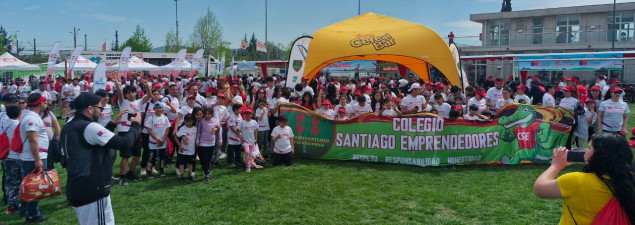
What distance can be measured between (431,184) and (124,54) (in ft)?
52.7

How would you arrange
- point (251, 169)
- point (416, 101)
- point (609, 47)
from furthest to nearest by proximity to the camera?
1. point (609, 47)
2. point (416, 101)
3. point (251, 169)

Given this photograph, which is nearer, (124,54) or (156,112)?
(156,112)

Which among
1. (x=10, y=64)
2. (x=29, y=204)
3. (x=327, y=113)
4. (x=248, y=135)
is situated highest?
(x=10, y=64)

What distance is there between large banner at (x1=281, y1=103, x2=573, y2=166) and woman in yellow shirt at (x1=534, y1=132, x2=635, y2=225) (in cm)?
628

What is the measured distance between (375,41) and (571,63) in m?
13.1

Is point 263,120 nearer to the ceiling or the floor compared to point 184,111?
nearer to the floor

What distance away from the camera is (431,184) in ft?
25.6

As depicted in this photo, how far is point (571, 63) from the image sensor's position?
72.0 ft

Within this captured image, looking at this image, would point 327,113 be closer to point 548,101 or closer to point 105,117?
point 105,117

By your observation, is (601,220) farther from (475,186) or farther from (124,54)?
(124,54)

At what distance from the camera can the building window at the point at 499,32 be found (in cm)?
3610

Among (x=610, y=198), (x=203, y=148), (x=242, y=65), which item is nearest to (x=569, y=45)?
(x=242, y=65)

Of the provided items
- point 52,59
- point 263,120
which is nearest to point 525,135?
point 263,120

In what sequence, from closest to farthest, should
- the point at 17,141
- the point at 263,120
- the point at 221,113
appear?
the point at 17,141 → the point at 221,113 → the point at 263,120
